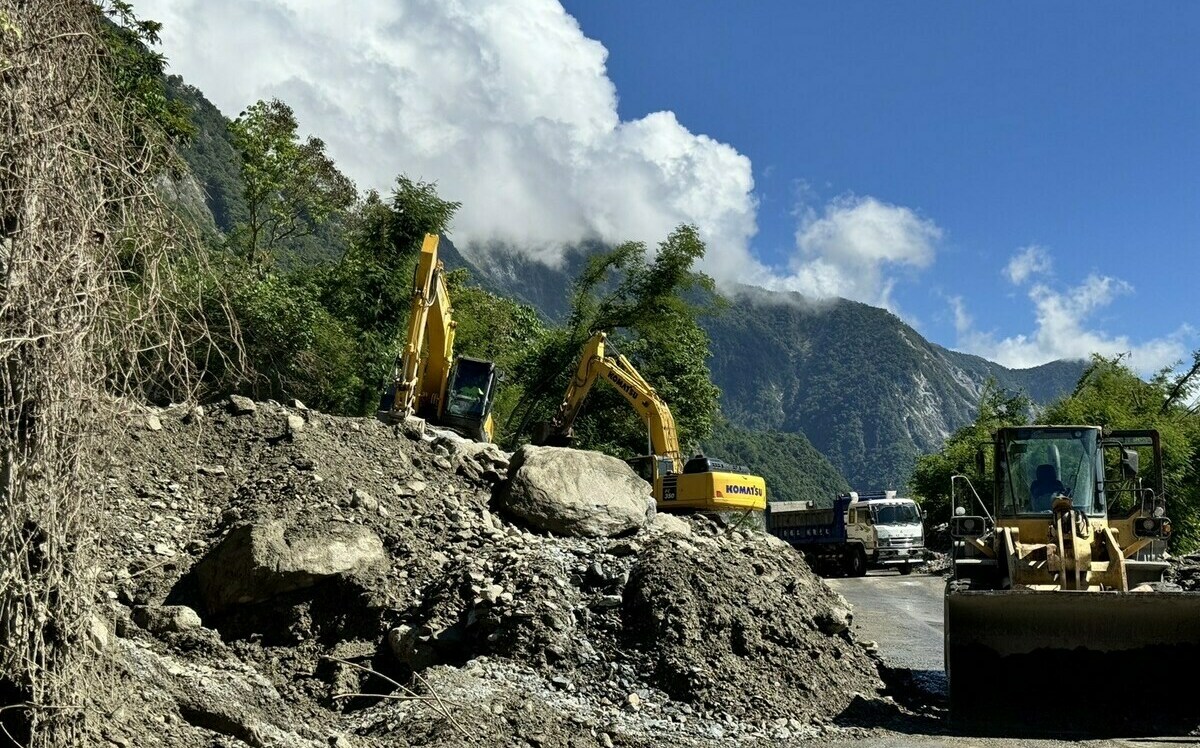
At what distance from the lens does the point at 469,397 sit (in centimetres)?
1861

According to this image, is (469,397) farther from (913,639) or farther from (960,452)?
(960,452)

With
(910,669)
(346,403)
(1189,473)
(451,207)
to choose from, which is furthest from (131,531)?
(1189,473)

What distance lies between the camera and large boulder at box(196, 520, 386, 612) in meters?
10.4

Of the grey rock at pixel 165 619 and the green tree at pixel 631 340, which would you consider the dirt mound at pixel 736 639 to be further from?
the green tree at pixel 631 340

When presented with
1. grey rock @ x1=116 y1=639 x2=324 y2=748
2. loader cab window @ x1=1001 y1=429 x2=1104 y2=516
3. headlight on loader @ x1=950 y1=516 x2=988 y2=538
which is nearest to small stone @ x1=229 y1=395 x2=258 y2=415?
grey rock @ x1=116 y1=639 x2=324 y2=748

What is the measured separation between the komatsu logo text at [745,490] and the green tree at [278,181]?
17.9 m

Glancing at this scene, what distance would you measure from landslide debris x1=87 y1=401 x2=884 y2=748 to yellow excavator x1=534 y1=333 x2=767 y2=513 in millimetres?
5156

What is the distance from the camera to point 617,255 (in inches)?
1432

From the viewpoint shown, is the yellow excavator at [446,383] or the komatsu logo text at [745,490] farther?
the komatsu logo text at [745,490]

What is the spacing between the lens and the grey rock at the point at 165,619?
384 inches

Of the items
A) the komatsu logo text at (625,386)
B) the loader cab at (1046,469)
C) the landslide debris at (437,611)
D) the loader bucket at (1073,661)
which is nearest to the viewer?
the landslide debris at (437,611)

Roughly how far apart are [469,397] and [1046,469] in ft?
32.0

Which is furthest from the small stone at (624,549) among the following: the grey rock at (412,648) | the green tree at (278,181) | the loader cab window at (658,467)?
the green tree at (278,181)

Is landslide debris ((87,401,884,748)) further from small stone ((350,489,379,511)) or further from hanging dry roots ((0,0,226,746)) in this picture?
hanging dry roots ((0,0,226,746))
